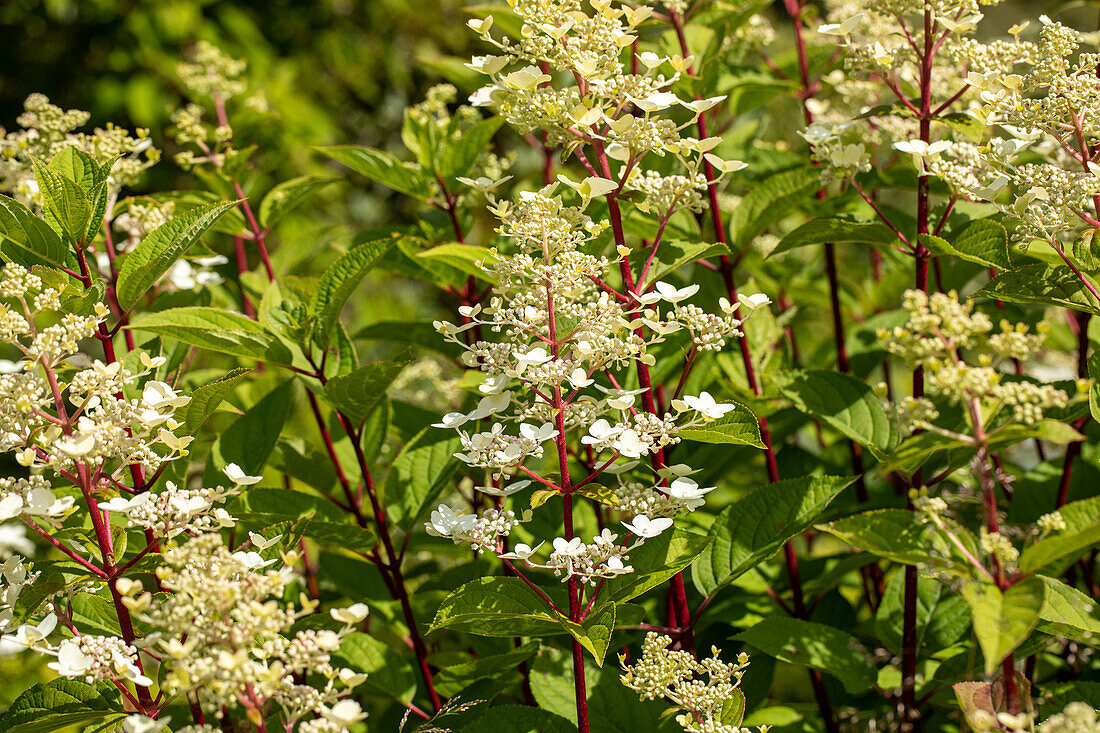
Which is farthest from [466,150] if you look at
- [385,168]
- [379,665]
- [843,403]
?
[379,665]

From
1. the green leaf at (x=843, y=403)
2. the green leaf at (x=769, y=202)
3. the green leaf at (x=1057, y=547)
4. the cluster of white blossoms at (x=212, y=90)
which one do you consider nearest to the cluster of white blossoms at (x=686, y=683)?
the green leaf at (x=1057, y=547)

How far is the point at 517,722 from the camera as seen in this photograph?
1.20 meters

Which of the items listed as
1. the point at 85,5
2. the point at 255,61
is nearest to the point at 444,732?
the point at 255,61

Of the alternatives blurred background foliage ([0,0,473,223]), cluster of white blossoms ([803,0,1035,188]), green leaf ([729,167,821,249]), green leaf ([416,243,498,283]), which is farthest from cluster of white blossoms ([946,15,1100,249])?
blurred background foliage ([0,0,473,223])

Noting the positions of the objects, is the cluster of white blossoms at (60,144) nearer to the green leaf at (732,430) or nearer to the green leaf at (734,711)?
the green leaf at (732,430)

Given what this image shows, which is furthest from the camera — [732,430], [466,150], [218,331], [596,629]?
[466,150]

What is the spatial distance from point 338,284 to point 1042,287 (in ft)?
3.34

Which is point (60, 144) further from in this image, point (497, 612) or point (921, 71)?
point (921, 71)

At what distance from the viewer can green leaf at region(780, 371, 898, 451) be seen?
53.6 inches

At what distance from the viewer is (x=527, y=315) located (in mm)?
1046

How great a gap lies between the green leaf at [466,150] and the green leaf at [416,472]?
1.69ft

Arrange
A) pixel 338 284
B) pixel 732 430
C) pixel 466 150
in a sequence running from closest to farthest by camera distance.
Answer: pixel 732 430
pixel 338 284
pixel 466 150

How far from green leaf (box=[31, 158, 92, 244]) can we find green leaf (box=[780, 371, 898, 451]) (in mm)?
1061

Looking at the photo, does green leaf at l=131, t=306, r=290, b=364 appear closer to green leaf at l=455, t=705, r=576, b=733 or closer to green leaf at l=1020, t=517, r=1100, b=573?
green leaf at l=455, t=705, r=576, b=733
